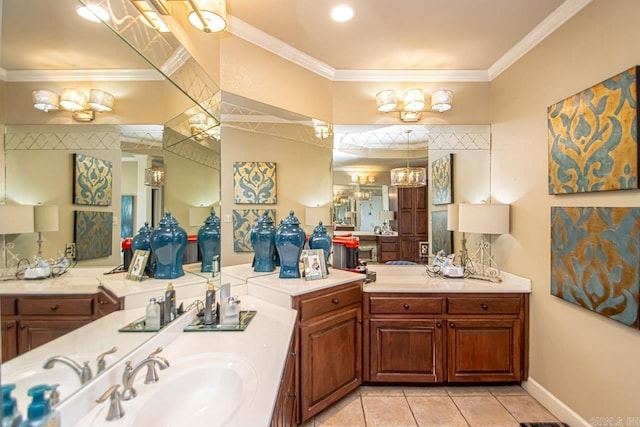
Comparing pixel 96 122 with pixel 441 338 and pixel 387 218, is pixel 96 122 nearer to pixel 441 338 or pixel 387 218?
pixel 387 218

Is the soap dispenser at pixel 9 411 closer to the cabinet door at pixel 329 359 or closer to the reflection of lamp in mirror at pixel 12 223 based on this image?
the reflection of lamp in mirror at pixel 12 223

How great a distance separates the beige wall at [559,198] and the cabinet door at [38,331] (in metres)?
2.50

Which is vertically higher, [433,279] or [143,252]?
[143,252]

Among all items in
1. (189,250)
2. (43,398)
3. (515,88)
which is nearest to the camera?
(43,398)

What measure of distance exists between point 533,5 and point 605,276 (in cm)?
176

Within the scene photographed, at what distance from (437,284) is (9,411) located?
247 centimetres

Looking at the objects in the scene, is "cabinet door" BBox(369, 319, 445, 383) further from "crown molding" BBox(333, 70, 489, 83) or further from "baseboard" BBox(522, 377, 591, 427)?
"crown molding" BBox(333, 70, 489, 83)

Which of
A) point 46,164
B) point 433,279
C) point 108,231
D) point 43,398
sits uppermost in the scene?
point 46,164

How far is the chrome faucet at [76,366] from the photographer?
786 mm

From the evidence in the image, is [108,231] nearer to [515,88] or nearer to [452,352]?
[452,352]

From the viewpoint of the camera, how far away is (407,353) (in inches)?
91.1

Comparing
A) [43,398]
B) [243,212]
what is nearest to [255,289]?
[243,212]

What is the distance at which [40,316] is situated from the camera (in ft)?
2.50

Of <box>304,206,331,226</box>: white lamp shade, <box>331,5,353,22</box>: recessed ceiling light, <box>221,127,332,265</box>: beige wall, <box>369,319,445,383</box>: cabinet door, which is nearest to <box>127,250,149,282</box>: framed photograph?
<box>221,127,332,265</box>: beige wall
